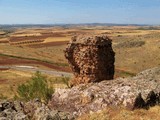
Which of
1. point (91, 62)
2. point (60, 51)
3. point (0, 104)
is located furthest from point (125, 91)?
point (60, 51)

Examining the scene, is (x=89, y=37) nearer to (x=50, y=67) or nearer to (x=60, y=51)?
(x=50, y=67)

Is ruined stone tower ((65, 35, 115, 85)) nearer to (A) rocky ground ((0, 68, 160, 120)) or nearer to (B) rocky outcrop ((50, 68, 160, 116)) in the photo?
(B) rocky outcrop ((50, 68, 160, 116))

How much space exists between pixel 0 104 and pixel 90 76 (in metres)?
10.4

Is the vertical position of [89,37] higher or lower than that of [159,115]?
higher

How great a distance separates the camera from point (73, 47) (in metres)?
29.9

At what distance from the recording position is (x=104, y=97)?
2027 cm

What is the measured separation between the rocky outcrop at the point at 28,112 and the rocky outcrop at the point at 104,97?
5.73 feet

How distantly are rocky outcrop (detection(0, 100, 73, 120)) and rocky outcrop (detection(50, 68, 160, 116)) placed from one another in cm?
175

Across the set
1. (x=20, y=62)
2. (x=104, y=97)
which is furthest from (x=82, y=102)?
(x=20, y=62)

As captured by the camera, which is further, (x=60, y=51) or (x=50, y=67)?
(x=60, y=51)

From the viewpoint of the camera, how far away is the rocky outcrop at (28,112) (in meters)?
17.9

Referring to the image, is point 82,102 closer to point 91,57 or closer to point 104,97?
point 104,97

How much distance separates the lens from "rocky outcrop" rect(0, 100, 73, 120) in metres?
17.9

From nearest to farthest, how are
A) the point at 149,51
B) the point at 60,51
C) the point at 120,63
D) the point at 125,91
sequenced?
the point at 125,91 → the point at 120,63 → the point at 149,51 → the point at 60,51
